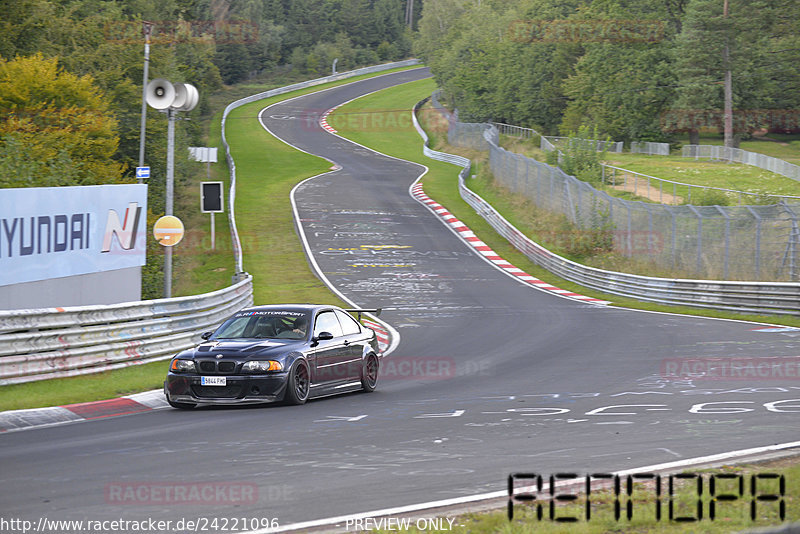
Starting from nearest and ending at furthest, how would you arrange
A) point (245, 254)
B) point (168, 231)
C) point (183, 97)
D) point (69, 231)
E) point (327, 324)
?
point (327, 324), point (69, 231), point (168, 231), point (183, 97), point (245, 254)

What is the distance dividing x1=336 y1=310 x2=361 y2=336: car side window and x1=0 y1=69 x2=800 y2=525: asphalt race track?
3.28ft

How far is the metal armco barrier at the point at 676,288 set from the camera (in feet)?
80.9

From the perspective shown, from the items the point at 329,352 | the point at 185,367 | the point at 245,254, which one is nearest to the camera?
the point at 185,367

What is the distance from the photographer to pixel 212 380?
1198 cm

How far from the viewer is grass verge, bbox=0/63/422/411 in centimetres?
1335

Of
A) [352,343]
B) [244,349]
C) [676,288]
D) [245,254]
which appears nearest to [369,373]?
[352,343]

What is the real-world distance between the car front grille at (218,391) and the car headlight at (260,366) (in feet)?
0.82

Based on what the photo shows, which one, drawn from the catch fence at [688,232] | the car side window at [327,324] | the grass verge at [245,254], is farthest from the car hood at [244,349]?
the catch fence at [688,232]

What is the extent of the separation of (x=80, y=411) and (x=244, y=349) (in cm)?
217

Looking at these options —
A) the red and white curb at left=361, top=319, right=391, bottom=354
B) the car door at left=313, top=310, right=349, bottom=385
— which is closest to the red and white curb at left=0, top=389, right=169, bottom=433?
the car door at left=313, top=310, right=349, bottom=385

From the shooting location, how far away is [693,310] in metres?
27.0

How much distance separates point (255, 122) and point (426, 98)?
22040mm

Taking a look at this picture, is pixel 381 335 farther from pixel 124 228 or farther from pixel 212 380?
pixel 212 380

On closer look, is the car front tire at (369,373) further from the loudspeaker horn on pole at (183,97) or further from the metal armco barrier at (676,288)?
the metal armco barrier at (676,288)
